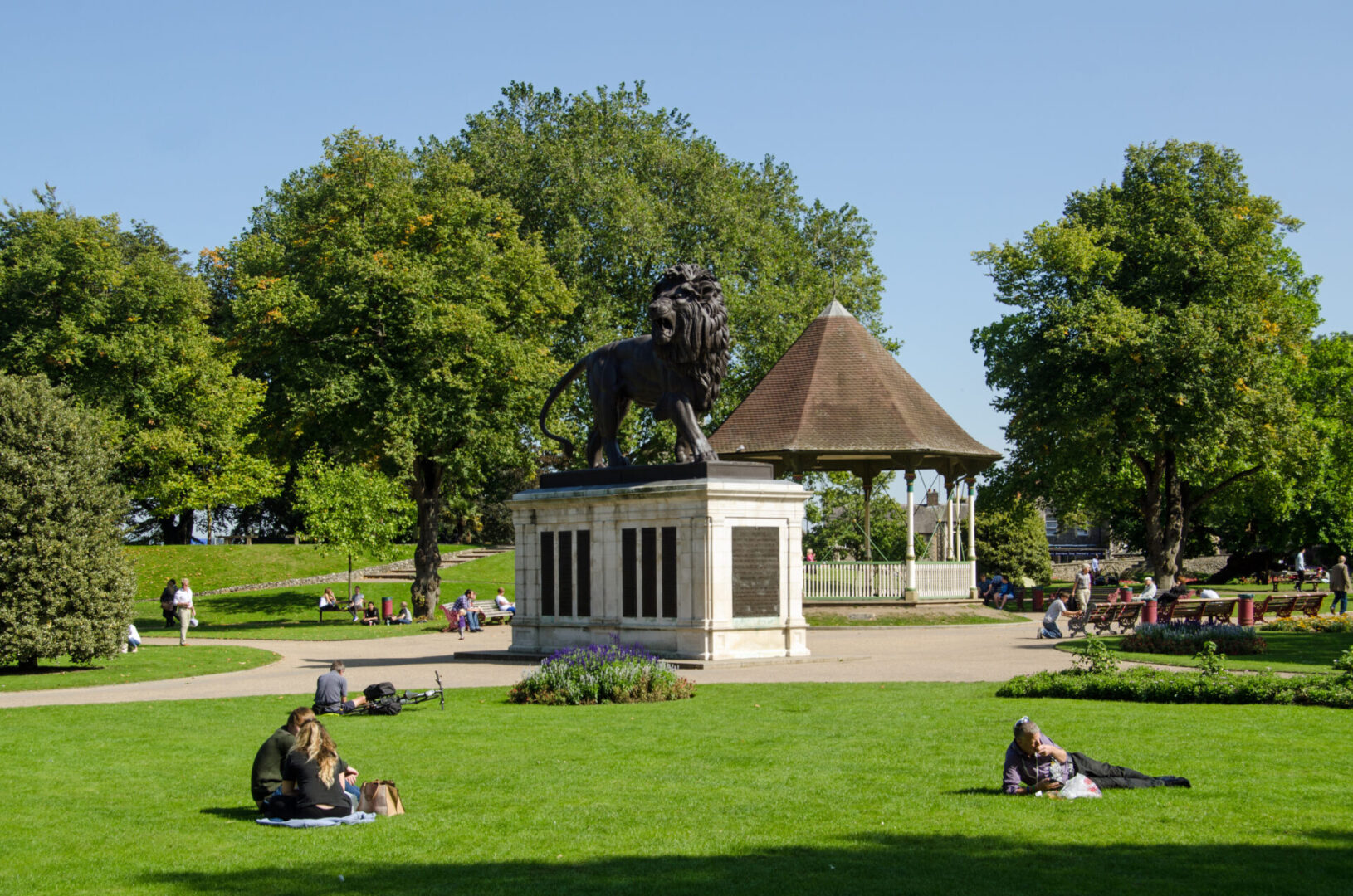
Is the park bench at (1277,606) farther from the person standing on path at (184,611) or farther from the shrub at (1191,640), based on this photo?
the person standing on path at (184,611)

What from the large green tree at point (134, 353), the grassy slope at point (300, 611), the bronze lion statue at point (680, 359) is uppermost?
the large green tree at point (134, 353)

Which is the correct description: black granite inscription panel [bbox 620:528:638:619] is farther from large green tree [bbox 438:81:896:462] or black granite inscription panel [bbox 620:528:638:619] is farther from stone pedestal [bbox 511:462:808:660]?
large green tree [bbox 438:81:896:462]

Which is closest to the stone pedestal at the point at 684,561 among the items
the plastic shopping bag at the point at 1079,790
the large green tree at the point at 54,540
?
the large green tree at the point at 54,540

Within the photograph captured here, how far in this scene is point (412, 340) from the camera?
1644 inches

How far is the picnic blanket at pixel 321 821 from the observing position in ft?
35.3

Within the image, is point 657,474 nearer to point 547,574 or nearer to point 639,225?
point 547,574

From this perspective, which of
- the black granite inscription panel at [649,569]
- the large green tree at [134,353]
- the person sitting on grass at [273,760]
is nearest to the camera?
the person sitting on grass at [273,760]

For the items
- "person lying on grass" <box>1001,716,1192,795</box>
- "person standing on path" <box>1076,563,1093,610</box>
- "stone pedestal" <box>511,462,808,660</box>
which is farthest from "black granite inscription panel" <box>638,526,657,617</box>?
"person standing on path" <box>1076,563,1093,610</box>

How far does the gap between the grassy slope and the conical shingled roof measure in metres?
11.7

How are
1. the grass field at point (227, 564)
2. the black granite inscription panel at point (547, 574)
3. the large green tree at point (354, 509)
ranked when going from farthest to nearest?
the grass field at point (227, 564), the large green tree at point (354, 509), the black granite inscription panel at point (547, 574)

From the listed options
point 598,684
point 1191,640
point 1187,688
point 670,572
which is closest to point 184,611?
point 670,572

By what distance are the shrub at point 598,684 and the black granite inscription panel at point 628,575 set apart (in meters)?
4.99

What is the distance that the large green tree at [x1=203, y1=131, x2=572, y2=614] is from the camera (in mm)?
41531

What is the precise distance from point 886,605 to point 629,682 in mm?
21725
